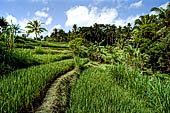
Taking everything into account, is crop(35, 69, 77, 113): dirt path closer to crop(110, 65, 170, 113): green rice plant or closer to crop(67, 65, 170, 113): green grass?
crop(67, 65, 170, 113): green grass

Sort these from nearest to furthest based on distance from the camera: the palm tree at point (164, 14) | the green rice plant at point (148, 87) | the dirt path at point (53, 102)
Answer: the dirt path at point (53, 102), the green rice plant at point (148, 87), the palm tree at point (164, 14)

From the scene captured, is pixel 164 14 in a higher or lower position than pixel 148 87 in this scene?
higher

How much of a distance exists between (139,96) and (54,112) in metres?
2.30

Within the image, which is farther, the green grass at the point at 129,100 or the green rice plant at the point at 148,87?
the green rice plant at the point at 148,87

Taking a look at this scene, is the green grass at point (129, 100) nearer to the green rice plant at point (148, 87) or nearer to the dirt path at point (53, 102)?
the green rice plant at point (148, 87)

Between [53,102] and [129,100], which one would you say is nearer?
[53,102]

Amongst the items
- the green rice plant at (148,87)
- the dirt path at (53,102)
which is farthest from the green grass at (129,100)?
the dirt path at (53,102)

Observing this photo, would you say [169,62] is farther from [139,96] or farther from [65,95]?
[65,95]

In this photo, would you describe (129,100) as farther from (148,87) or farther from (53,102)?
(53,102)

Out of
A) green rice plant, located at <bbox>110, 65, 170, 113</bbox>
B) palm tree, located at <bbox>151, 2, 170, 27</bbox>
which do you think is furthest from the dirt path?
palm tree, located at <bbox>151, 2, 170, 27</bbox>

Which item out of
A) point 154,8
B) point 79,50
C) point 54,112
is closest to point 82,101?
point 54,112

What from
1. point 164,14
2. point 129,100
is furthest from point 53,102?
point 164,14

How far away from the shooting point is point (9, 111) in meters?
1.76

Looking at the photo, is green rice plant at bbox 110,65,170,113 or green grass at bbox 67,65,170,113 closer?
green grass at bbox 67,65,170,113
